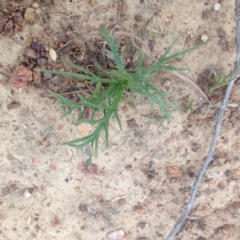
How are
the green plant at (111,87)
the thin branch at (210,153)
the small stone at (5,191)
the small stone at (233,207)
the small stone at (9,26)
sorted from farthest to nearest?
the small stone at (233,207) → the small stone at (5,191) → the thin branch at (210,153) → the small stone at (9,26) → the green plant at (111,87)

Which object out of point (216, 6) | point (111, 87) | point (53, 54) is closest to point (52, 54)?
point (53, 54)

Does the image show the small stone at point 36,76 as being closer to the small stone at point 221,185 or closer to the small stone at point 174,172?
the small stone at point 174,172

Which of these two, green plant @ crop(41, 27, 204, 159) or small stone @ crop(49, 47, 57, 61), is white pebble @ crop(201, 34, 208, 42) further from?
small stone @ crop(49, 47, 57, 61)

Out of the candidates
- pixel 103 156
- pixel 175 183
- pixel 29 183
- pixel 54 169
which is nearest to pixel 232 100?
pixel 175 183

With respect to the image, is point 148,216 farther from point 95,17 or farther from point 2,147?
point 95,17

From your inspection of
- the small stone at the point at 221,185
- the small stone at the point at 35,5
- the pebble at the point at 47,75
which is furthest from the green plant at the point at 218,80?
the small stone at the point at 35,5

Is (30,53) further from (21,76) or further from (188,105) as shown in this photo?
(188,105)
